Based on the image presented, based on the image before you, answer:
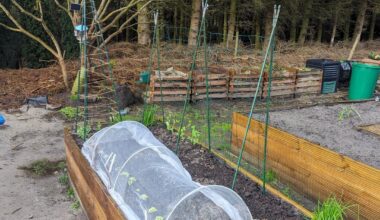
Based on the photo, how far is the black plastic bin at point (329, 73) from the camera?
9.04 m

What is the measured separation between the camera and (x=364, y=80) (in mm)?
8484

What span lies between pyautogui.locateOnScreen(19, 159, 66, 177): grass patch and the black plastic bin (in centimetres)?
651

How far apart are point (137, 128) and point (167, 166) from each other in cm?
88

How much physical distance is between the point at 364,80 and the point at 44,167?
6924mm

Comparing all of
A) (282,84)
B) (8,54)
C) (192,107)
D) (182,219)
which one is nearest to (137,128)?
(182,219)

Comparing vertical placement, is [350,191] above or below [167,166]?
below

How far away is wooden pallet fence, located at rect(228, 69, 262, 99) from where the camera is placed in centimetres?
800

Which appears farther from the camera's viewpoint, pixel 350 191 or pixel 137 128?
pixel 137 128

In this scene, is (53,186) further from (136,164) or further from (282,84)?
(282,84)

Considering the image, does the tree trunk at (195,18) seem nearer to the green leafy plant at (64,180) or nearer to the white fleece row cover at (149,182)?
the green leafy plant at (64,180)

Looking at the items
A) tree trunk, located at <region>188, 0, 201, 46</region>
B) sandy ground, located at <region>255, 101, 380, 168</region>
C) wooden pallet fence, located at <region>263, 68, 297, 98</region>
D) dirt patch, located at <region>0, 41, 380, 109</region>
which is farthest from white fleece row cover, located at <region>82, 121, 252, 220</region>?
tree trunk, located at <region>188, 0, 201, 46</region>

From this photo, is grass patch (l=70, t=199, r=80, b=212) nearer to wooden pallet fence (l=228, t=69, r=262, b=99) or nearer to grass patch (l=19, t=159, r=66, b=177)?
grass patch (l=19, t=159, r=66, b=177)

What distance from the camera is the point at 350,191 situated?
3.33 meters

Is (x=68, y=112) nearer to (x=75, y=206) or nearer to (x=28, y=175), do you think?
(x=28, y=175)
